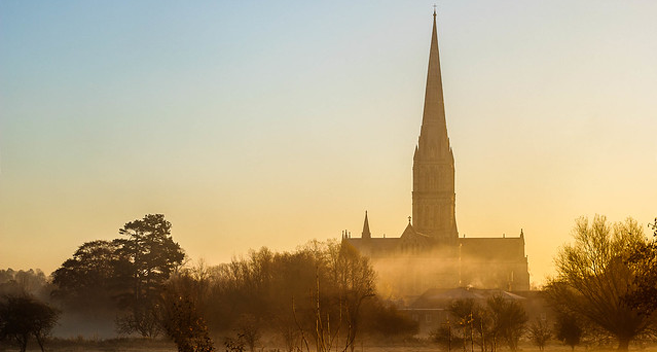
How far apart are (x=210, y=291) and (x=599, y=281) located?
1339 inches

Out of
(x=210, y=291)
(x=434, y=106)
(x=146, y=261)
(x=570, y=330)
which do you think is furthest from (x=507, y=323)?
(x=434, y=106)

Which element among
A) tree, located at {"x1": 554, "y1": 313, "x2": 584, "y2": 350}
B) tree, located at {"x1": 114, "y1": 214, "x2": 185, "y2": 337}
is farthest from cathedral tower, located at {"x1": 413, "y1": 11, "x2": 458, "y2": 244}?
tree, located at {"x1": 554, "y1": 313, "x2": 584, "y2": 350}

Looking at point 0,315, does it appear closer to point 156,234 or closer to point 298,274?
point 298,274

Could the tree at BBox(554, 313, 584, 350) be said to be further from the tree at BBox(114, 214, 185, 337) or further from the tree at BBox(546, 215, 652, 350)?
the tree at BBox(114, 214, 185, 337)

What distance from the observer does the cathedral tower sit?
6860 inches

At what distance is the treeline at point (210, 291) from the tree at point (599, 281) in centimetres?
1353

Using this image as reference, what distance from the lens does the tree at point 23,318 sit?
58.0 meters

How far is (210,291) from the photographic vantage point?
254 feet

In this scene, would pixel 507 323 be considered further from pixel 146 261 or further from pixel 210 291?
pixel 146 261

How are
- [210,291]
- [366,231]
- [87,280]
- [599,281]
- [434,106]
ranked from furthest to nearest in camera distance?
[434,106] → [366,231] → [87,280] → [210,291] → [599,281]

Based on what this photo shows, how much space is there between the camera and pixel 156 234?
89.6 metres

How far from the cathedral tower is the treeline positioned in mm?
74019

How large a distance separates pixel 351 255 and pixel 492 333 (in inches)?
2346

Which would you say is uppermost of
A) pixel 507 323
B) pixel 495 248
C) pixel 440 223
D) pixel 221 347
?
pixel 440 223
